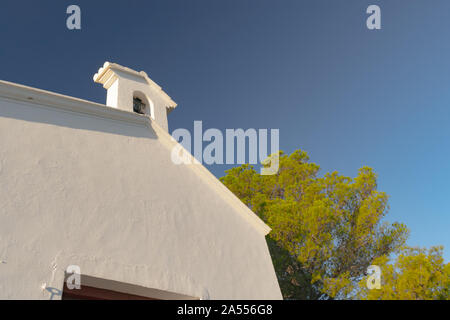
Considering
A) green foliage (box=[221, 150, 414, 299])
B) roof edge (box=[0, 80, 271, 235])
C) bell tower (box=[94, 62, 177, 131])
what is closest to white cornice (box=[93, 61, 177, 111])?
bell tower (box=[94, 62, 177, 131])

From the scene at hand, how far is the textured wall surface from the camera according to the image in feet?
14.1

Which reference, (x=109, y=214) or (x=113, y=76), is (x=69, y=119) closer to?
(x=109, y=214)

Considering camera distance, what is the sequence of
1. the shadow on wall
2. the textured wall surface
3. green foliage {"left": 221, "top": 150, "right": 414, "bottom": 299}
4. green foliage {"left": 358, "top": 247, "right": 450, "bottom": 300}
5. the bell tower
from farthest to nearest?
1. green foliage {"left": 221, "top": 150, "right": 414, "bottom": 299}
2. green foliage {"left": 358, "top": 247, "right": 450, "bottom": 300}
3. the bell tower
4. the shadow on wall
5. the textured wall surface

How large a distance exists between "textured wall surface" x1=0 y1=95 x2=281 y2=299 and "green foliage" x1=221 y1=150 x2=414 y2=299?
17.3ft

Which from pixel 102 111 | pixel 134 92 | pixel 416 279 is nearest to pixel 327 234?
pixel 416 279

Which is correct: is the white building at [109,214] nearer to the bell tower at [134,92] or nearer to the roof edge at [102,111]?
the roof edge at [102,111]

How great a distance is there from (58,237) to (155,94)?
422 cm

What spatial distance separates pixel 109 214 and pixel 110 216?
0.09 feet

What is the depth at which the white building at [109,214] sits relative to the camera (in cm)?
434

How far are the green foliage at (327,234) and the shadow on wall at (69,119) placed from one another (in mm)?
6715

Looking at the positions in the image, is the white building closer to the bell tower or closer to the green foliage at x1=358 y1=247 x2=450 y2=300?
the bell tower

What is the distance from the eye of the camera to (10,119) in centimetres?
491

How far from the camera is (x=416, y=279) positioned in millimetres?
8891
